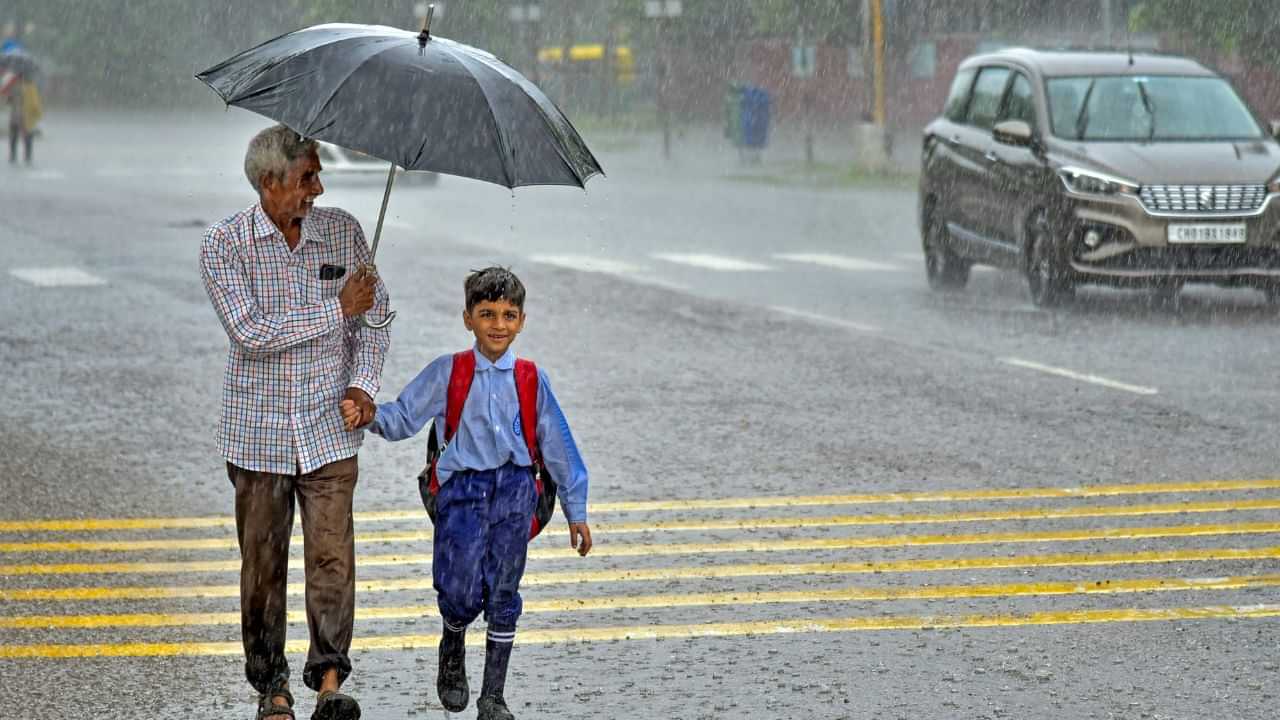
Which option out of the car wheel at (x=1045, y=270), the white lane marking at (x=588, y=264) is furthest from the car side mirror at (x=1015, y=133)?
the white lane marking at (x=588, y=264)

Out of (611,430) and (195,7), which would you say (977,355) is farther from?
(195,7)

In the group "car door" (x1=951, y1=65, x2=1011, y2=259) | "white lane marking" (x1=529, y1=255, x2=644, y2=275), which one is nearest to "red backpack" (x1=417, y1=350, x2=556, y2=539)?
"car door" (x1=951, y1=65, x2=1011, y2=259)

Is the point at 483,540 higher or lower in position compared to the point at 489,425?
lower

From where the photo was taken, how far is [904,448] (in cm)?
1034

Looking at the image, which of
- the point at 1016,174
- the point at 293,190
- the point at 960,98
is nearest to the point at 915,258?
the point at 960,98

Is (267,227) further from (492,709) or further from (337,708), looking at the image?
(492,709)

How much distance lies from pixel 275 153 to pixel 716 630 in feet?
7.00

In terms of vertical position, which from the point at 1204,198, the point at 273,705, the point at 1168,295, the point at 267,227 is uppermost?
the point at 267,227

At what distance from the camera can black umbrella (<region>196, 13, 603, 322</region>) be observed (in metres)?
5.48

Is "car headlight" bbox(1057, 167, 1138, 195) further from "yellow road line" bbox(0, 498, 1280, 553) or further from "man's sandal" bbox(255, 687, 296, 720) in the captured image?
"man's sandal" bbox(255, 687, 296, 720)

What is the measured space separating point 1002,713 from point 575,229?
18686 millimetres

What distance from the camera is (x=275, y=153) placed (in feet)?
Answer: 18.4

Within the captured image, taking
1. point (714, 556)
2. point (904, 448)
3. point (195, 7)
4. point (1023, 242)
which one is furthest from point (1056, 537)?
point (195, 7)

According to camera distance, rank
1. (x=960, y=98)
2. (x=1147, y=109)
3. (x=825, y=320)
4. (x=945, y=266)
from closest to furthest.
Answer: (x=825, y=320)
(x=1147, y=109)
(x=945, y=266)
(x=960, y=98)
